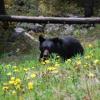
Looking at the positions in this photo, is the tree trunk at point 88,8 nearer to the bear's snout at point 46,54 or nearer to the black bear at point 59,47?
the black bear at point 59,47

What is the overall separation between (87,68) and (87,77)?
28.5 inches

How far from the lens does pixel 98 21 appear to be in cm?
1495

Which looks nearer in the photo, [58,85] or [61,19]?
[58,85]

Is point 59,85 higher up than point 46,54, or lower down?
higher up

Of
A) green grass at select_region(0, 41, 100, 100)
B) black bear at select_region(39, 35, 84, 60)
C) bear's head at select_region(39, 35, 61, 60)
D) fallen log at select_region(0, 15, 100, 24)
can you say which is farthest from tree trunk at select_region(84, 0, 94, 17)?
green grass at select_region(0, 41, 100, 100)

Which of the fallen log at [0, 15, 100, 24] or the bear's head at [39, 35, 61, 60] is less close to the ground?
the bear's head at [39, 35, 61, 60]

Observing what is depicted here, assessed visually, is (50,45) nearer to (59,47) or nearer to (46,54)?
(59,47)

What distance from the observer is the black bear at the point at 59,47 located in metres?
10.4

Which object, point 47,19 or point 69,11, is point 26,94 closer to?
point 47,19

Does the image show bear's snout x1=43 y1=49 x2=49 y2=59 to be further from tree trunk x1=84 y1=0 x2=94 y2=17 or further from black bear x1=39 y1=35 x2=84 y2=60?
tree trunk x1=84 y1=0 x2=94 y2=17

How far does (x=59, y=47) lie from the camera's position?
1049 centimetres

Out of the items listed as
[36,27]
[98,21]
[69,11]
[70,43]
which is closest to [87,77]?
[70,43]

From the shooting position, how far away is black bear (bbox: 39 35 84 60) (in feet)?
34.0

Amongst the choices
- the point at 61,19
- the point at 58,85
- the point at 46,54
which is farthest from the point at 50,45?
the point at 58,85
